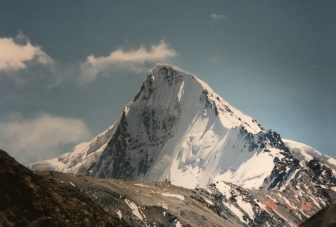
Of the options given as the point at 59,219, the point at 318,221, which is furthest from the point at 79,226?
the point at 318,221

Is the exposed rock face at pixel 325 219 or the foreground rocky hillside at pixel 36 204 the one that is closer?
the foreground rocky hillside at pixel 36 204

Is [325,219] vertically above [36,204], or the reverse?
[325,219]

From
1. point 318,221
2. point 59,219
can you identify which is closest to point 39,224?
point 59,219

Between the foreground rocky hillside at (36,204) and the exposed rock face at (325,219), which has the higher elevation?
the exposed rock face at (325,219)

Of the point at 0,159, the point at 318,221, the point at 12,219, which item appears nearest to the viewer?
the point at 12,219

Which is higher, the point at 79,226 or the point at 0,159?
the point at 0,159

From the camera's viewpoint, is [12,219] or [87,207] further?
[87,207]

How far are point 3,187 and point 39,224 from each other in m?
10.8

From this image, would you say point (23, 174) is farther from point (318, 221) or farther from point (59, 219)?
point (318, 221)

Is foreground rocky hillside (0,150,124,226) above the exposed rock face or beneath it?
beneath

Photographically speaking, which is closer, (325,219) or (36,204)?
(36,204)

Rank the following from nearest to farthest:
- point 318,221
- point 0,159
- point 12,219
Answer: point 12,219
point 0,159
point 318,221

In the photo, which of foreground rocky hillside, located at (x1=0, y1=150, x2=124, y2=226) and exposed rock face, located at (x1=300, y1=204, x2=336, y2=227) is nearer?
foreground rocky hillside, located at (x1=0, y1=150, x2=124, y2=226)

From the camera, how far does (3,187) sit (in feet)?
381
